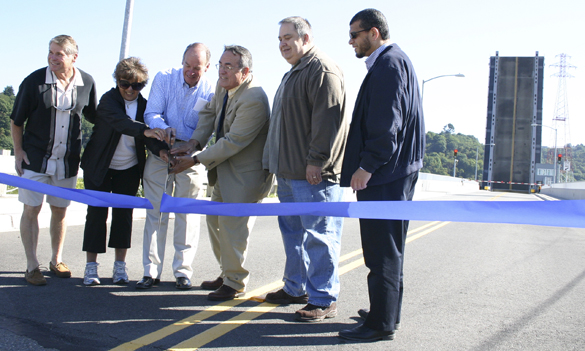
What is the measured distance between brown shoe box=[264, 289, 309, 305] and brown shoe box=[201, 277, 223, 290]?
21.9 inches

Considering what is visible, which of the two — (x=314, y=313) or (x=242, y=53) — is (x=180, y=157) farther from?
(x=314, y=313)

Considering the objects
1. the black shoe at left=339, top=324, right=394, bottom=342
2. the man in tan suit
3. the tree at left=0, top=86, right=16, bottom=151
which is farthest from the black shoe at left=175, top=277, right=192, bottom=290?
the tree at left=0, top=86, right=16, bottom=151

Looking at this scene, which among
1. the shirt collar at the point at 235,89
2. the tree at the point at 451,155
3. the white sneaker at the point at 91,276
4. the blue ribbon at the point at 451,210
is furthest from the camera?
the tree at the point at 451,155

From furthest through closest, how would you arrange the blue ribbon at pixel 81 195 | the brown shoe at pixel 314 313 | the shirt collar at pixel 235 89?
1. the shirt collar at pixel 235 89
2. the blue ribbon at pixel 81 195
3. the brown shoe at pixel 314 313

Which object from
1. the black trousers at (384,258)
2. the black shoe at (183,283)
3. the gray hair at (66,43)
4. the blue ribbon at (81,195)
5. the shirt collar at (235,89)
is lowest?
the black shoe at (183,283)

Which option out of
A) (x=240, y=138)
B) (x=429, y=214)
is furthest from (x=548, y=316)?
(x=240, y=138)

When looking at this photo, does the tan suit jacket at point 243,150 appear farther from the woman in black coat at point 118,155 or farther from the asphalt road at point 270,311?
the asphalt road at point 270,311

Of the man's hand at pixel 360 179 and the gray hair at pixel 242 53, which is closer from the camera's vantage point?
the man's hand at pixel 360 179

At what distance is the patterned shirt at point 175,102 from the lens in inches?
181

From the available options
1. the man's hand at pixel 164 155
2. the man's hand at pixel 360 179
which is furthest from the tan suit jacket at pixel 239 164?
the man's hand at pixel 360 179

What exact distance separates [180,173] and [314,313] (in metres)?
1.80

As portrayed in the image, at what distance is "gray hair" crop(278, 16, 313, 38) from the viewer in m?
3.86

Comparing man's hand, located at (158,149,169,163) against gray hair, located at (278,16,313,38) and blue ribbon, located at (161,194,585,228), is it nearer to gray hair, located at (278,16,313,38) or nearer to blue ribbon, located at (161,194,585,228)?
blue ribbon, located at (161,194,585,228)

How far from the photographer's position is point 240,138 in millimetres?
4125
